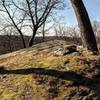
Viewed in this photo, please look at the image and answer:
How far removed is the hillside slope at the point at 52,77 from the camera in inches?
331

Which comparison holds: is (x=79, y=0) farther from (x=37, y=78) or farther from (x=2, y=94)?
(x=2, y=94)

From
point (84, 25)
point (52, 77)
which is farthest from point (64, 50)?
point (52, 77)

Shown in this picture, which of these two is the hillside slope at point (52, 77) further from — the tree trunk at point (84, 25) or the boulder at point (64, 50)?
the tree trunk at point (84, 25)

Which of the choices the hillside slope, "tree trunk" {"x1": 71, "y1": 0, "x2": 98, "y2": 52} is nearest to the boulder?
the hillside slope

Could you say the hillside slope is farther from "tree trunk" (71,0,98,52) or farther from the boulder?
"tree trunk" (71,0,98,52)

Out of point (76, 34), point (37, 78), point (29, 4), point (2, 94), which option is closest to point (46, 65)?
point (37, 78)

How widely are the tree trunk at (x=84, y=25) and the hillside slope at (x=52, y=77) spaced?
52 cm

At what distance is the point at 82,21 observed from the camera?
35.3 ft

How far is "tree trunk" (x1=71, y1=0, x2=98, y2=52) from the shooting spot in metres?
10.7

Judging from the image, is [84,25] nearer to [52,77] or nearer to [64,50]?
[64,50]

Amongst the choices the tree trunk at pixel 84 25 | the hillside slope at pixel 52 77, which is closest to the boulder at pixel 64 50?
the hillside slope at pixel 52 77

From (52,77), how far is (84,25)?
2.61m

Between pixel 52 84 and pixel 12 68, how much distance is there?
203 centimetres

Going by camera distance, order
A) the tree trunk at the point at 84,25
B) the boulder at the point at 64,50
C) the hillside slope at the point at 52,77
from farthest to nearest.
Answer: the tree trunk at the point at 84,25 < the boulder at the point at 64,50 < the hillside slope at the point at 52,77
